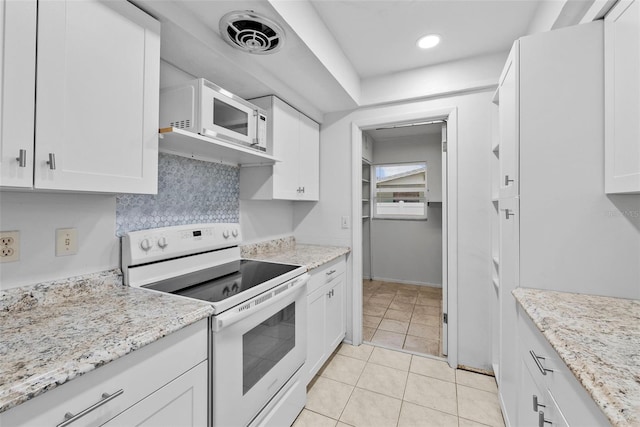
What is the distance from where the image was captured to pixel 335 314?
2.34 m

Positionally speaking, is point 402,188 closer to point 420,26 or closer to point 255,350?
point 420,26

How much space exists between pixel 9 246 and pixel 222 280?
0.81 m

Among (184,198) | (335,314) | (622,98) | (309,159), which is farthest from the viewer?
(309,159)

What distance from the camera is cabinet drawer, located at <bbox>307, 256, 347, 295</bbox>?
6.28ft

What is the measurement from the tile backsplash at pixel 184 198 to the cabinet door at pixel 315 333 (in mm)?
833

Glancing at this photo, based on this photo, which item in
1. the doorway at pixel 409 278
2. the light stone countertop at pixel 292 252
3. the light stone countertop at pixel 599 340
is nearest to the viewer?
the light stone countertop at pixel 599 340

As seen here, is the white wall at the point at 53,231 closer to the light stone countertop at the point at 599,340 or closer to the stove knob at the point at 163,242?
the stove knob at the point at 163,242

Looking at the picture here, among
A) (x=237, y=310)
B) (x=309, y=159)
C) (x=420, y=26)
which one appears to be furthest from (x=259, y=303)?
(x=420, y=26)

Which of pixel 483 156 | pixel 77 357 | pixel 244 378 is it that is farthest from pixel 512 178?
pixel 77 357

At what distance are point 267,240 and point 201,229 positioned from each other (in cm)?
77

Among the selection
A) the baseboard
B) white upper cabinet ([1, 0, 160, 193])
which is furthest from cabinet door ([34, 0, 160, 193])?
the baseboard

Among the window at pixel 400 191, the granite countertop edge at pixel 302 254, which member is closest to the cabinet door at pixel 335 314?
the granite countertop edge at pixel 302 254

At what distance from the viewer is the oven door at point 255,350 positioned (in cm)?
112

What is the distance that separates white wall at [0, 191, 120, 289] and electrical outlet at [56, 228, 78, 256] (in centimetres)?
1
